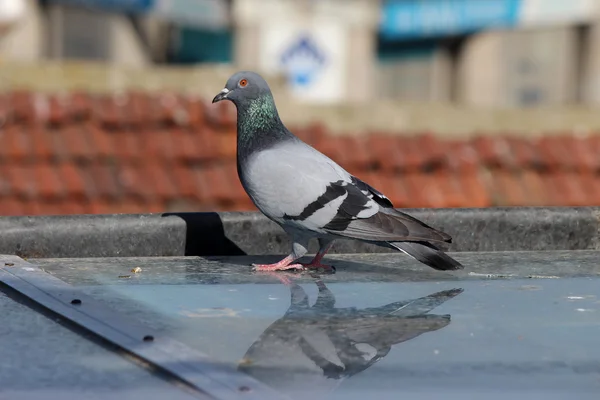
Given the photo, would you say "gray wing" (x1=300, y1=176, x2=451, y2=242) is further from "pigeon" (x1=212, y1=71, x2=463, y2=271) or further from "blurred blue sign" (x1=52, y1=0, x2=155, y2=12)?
"blurred blue sign" (x1=52, y1=0, x2=155, y2=12)

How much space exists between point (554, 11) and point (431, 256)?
17.9m

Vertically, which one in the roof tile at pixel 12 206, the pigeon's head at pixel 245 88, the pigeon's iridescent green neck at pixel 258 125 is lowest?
the roof tile at pixel 12 206

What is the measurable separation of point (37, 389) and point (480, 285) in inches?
53.2

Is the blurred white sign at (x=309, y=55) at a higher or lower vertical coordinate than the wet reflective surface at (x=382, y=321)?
higher

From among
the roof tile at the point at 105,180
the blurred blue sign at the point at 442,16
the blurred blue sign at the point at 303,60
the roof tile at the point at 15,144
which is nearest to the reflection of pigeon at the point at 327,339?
the roof tile at the point at 105,180

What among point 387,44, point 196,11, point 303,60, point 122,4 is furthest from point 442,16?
point 122,4

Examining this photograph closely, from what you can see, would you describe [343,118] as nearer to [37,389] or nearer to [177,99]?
[177,99]

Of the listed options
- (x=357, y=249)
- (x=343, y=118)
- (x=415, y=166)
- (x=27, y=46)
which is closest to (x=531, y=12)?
(x=27, y=46)

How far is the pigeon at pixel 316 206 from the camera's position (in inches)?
127

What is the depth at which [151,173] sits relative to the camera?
6660 mm

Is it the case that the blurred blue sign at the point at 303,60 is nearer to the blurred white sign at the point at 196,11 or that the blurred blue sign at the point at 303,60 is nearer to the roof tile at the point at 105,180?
the blurred white sign at the point at 196,11

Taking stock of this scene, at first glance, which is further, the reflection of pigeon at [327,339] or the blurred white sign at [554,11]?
the blurred white sign at [554,11]

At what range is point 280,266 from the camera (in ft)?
10.7

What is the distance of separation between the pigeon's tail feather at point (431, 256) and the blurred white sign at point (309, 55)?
56.6ft
